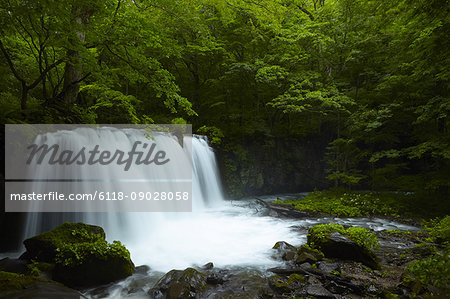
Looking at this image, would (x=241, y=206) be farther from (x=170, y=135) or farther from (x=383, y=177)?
(x=383, y=177)

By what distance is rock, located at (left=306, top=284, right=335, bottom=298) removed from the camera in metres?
Result: 3.61

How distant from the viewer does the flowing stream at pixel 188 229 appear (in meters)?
5.52

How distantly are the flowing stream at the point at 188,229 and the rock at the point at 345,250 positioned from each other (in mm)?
1101

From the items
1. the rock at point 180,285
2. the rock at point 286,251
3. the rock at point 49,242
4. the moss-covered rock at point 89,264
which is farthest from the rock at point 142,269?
the rock at point 286,251

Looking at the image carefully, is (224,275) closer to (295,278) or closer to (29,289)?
(295,278)

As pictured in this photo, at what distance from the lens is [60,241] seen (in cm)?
454

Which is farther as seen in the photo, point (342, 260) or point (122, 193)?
point (122, 193)

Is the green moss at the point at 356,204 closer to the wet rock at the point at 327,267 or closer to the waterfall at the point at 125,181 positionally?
the waterfall at the point at 125,181

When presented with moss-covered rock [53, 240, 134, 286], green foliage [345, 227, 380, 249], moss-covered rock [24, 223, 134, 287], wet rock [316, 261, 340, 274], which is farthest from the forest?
wet rock [316, 261, 340, 274]

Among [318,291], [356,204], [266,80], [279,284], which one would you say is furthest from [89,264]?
[266,80]

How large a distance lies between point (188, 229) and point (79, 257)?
4.21 m

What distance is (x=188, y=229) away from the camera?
8086mm

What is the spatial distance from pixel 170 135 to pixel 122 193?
4.69m

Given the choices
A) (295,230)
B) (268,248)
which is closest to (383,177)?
(295,230)
